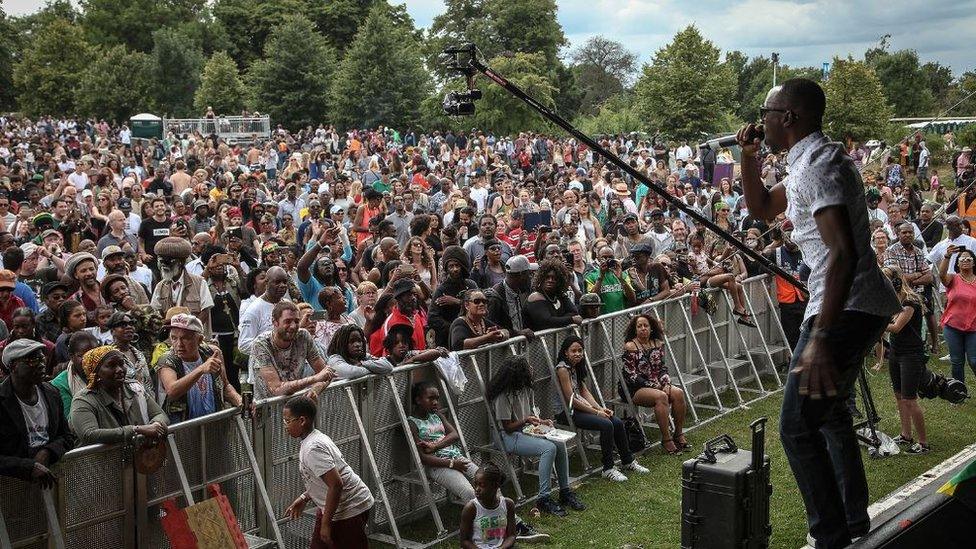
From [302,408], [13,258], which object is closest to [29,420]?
[302,408]

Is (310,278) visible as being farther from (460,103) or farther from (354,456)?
(460,103)

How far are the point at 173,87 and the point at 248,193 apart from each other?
5181 centimetres

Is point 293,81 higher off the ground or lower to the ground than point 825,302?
higher

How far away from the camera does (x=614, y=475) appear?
33.7ft

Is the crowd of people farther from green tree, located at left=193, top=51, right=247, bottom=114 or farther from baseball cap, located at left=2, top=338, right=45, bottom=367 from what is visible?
green tree, located at left=193, top=51, right=247, bottom=114

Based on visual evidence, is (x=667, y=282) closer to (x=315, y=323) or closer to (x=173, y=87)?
(x=315, y=323)

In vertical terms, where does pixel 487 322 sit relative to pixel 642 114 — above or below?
below

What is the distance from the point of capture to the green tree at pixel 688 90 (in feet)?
138

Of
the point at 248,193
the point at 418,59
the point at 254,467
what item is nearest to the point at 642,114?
the point at 418,59

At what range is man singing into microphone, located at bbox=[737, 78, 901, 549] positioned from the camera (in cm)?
411

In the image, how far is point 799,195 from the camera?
442 centimetres

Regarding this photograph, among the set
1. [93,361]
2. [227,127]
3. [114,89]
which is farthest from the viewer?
[114,89]

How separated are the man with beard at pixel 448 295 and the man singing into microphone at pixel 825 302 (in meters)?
5.84

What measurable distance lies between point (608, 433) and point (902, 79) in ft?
144
